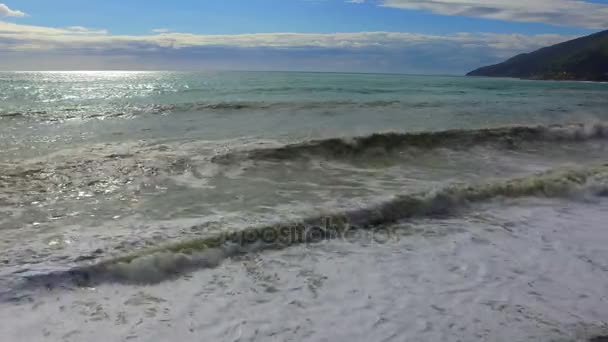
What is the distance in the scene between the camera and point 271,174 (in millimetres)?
9375

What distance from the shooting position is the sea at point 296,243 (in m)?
3.91

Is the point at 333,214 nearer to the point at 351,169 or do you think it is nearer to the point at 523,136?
the point at 351,169

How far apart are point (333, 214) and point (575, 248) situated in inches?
118

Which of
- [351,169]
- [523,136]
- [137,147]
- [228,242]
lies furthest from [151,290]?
[523,136]

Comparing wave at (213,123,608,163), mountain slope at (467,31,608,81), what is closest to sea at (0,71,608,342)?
wave at (213,123,608,163)

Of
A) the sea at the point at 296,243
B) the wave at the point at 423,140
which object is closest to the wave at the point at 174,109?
the sea at the point at 296,243

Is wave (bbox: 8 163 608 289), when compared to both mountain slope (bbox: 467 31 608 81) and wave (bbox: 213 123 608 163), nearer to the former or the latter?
wave (bbox: 213 123 608 163)

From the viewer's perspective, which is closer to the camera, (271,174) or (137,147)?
(271,174)

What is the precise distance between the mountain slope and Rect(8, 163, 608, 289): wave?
109198mm

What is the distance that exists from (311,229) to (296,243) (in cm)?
49

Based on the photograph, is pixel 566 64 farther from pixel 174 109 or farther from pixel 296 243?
pixel 296 243

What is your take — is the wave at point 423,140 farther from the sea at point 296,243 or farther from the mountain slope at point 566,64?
the mountain slope at point 566,64

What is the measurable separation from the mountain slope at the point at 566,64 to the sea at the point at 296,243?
10970 centimetres

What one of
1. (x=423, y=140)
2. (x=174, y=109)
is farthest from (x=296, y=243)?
(x=174, y=109)
